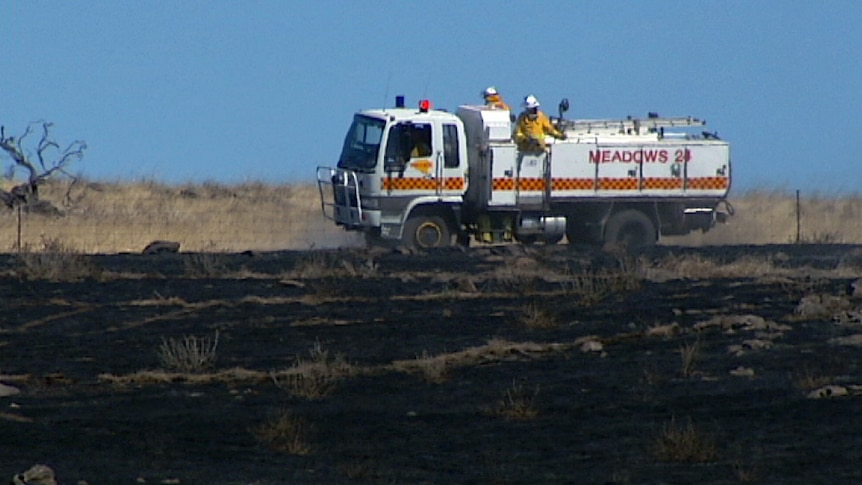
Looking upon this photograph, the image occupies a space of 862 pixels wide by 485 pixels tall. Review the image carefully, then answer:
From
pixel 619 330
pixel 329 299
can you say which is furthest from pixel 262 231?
pixel 619 330

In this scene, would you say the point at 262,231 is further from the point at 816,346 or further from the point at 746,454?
the point at 746,454

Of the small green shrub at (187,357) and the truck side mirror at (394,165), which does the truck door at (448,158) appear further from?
the small green shrub at (187,357)

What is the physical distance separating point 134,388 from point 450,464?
441cm

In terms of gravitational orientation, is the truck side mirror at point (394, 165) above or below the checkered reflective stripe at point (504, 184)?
above

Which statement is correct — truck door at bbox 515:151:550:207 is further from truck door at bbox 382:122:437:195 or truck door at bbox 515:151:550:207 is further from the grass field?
the grass field

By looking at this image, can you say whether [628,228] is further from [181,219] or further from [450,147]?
[181,219]

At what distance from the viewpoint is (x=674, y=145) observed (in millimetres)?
31234

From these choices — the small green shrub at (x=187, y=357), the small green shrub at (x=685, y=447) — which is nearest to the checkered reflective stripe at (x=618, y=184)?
the small green shrub at (x=187, y=357)

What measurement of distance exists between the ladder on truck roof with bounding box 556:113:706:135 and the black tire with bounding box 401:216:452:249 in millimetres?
2677

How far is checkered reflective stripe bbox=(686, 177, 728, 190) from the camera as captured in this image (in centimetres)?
3150

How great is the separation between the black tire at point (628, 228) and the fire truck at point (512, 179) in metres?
0.02

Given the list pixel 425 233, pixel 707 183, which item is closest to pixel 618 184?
pixel 707 183

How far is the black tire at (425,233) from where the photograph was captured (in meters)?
31.0

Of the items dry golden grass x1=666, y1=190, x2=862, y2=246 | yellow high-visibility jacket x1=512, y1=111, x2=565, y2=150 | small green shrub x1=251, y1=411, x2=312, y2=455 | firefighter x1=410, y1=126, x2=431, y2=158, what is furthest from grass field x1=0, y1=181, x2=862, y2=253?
small green shrub x1=251, y1=411, x2=312, y2=455
